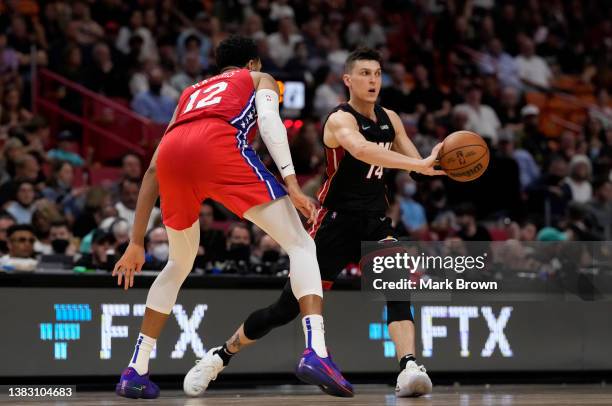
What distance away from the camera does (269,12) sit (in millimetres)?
17781

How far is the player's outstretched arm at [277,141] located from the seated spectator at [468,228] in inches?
248

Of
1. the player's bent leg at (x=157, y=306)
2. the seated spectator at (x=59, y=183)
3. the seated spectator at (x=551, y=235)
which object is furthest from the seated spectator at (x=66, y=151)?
the player's bent leg at (x=157, y=306)

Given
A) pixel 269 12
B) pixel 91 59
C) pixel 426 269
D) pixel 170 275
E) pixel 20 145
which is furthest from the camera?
pixel 269 12

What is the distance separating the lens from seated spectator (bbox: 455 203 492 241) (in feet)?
40.8

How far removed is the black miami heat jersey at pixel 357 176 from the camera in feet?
24.3

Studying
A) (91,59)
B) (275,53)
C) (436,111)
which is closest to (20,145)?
(91,59)

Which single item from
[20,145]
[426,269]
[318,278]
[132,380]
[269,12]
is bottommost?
[132,380]

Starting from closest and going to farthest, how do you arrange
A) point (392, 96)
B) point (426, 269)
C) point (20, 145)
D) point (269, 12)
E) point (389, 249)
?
point (389, 249)
point (426, 269)
point (20, 145)
point (392, 96)
point (269, 12)

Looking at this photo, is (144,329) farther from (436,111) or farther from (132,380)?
(436,111)

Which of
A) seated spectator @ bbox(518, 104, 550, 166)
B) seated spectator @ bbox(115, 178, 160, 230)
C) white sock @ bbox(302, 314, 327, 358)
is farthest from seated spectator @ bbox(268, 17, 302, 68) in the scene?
white sock @ bbox(302, 314, 327, 358)

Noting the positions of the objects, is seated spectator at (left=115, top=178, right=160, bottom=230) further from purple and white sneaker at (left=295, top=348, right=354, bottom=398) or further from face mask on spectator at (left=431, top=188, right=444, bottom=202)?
purple and white sneaker at (left=295, top=348, right=354, bottom=398)

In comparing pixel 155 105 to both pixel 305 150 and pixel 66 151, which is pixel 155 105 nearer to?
pixel 66 151

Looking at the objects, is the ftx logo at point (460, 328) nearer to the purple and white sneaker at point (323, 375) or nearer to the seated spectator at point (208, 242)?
the seated spectator at point (208, 242)

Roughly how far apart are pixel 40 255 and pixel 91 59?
610 cm
